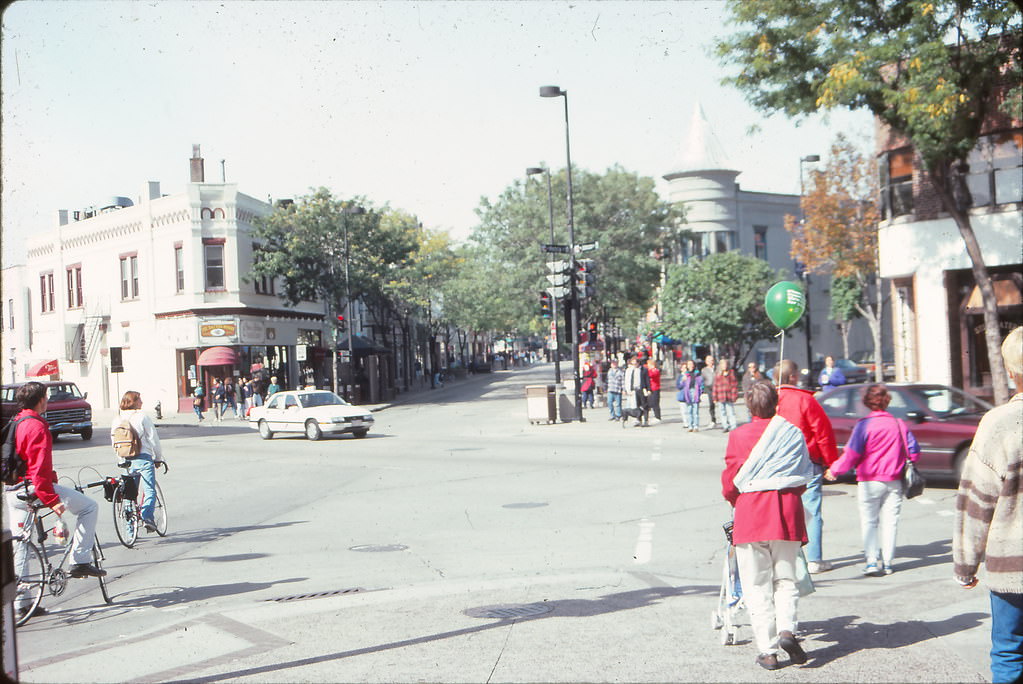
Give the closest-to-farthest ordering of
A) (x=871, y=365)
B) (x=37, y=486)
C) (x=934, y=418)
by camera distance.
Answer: (x=37, y=486)
(x=934, y=418)
(x=871, y=365)

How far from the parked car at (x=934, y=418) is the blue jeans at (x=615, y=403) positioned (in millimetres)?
13762

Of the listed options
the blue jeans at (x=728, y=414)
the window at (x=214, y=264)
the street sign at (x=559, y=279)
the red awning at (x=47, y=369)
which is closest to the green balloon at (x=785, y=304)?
the blue jeans at (x=728, y=414)

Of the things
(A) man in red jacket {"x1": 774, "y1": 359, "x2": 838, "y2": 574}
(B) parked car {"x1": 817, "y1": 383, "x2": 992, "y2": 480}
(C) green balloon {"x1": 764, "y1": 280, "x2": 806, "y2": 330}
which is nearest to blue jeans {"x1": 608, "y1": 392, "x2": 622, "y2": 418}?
(B) parked car {"x1": 817, "y1": 383, "x2": 992, "y2": 480}

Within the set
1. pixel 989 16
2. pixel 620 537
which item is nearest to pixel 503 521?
pixel 620 537

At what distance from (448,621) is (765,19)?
53.5ft

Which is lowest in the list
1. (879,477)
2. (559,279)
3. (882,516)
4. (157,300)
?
(882,516)

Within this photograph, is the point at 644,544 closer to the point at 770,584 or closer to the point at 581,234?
the point at 770,584

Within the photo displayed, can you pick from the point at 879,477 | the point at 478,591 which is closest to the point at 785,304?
the point at 879,477

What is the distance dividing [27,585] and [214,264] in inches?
1573

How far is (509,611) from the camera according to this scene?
25.4 feet

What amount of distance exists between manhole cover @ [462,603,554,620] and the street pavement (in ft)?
0.08

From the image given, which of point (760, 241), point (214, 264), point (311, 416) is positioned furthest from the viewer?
point (760, 241)

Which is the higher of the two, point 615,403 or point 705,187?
point 705,187

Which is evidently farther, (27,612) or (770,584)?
(27,612)
